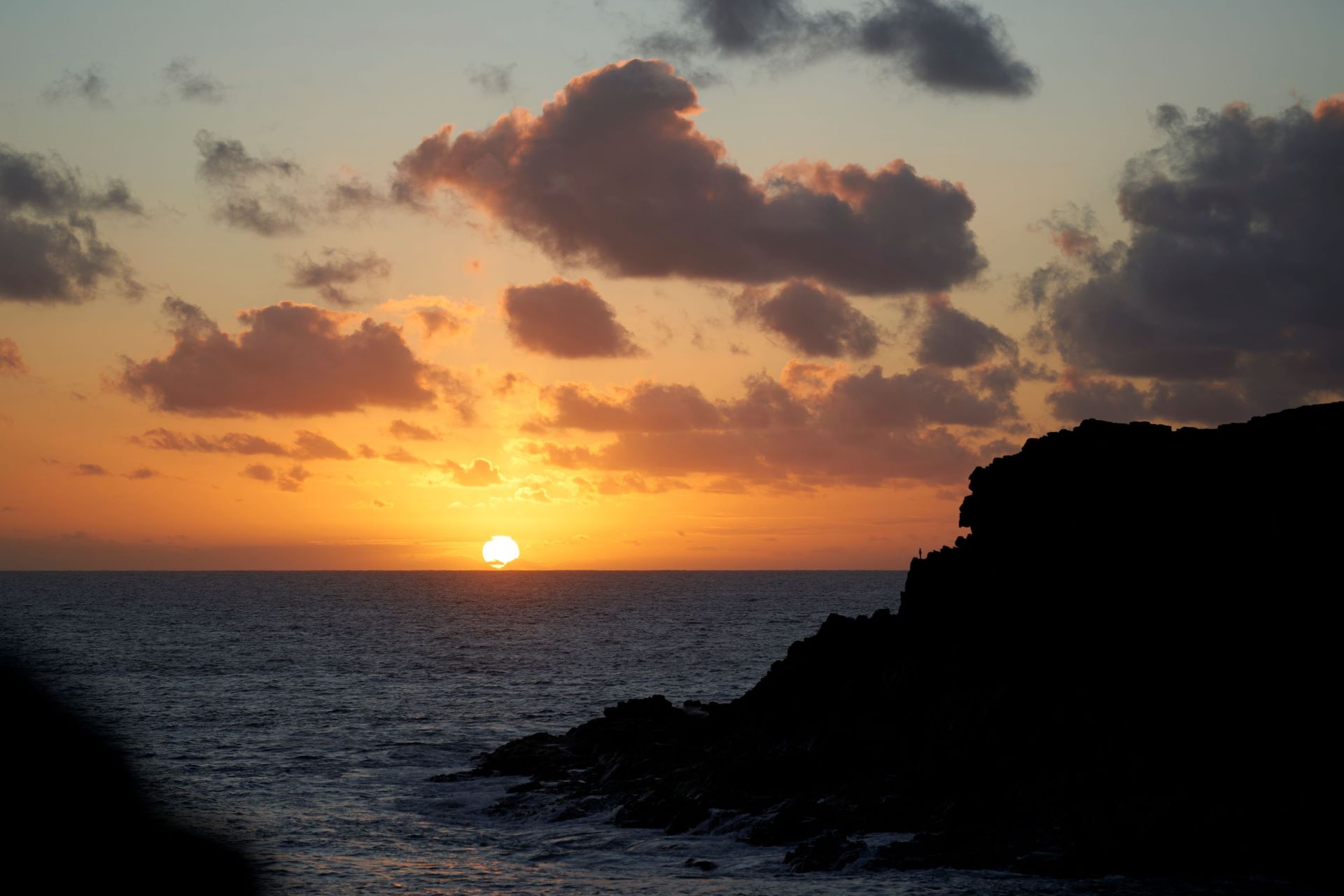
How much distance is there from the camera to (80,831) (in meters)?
32.8

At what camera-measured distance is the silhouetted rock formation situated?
3369 centimetres

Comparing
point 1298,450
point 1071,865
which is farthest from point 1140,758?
point 1298,450

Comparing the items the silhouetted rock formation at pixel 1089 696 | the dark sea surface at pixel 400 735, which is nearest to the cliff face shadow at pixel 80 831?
the dark sea surface at pixel 400 735

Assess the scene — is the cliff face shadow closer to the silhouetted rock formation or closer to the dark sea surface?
the dark sea surface

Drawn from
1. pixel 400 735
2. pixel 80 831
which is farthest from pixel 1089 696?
pixel 400 735

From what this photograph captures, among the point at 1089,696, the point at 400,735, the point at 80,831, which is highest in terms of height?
the point at 1089,696

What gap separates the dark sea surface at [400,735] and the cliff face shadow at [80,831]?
1930 mm

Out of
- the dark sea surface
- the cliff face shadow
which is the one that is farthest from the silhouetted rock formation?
the cliff face shadow

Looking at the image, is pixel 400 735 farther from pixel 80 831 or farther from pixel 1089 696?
pixel 1089 696

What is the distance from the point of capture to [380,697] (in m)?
82.8

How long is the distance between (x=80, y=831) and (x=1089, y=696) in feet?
102

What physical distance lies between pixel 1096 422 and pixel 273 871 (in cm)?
3340

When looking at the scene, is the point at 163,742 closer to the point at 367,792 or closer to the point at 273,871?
the point at 367,792

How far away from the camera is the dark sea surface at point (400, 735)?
117 ft
